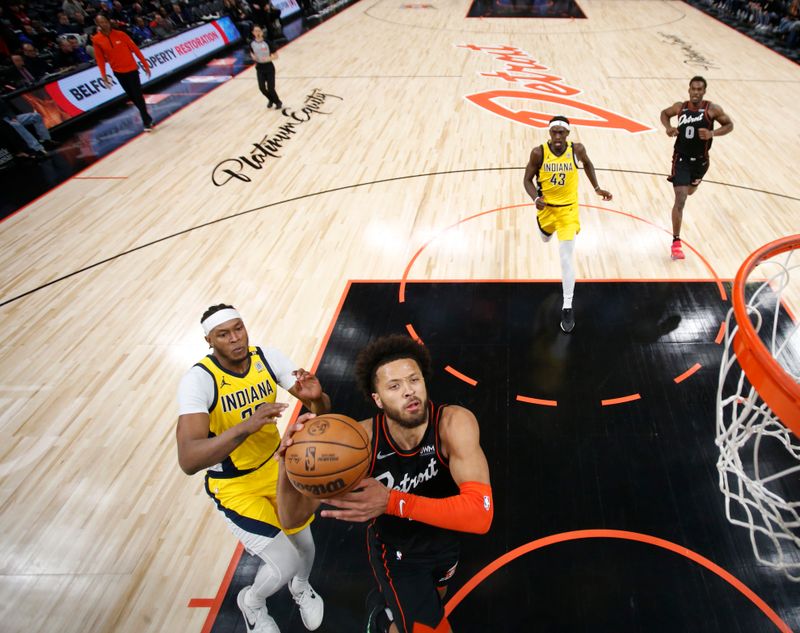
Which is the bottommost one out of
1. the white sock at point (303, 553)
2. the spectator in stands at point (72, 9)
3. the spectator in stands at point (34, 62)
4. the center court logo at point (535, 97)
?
the center court logo at point (535, 97)

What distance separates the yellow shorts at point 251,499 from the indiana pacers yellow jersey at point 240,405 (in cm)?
7

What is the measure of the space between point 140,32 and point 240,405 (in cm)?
1494

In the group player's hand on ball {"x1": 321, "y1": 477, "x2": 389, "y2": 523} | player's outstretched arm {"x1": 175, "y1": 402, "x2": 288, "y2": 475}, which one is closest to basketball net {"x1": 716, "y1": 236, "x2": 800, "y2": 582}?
player's hand on ball {"x1": 321, "y1": 477, "x2": 389, "y2": 523}

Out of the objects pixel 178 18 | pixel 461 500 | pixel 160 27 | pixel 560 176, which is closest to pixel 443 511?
pixel 461 500

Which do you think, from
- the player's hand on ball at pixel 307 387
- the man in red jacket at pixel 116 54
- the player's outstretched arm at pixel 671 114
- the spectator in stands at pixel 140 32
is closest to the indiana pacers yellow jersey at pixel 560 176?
the player's outstretched arm at pixel 671 114

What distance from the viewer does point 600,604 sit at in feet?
9.87

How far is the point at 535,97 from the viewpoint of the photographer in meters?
10.9

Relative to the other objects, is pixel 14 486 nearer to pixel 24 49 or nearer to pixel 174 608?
pixel 174 608

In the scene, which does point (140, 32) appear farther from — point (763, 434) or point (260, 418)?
point (763, 434)

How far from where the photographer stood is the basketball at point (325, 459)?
2.11 m

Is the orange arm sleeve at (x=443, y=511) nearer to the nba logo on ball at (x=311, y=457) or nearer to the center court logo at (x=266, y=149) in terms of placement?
the nba logo on ball at (x=311, y=457)

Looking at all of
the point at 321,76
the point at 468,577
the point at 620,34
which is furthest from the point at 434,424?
the point at 620,34

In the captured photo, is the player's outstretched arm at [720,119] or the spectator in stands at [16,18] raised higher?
the spectator in stands at [16,18]

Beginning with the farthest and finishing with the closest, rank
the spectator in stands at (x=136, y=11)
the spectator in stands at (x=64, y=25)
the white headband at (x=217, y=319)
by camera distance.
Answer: the spectator in stands at (x=136, y=11) < the spectator in stands at (x=64, y=25) < the white headband at (x=217, y=319)
